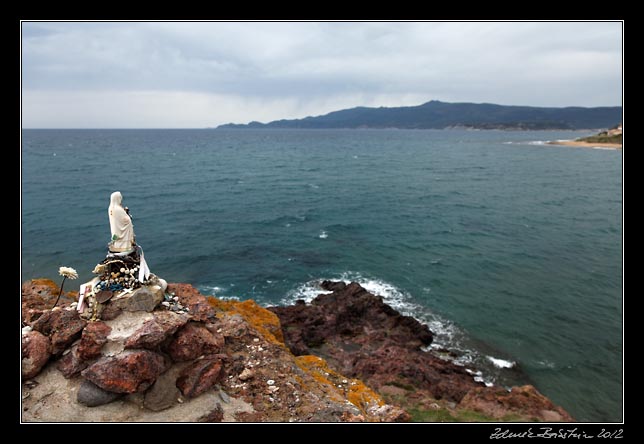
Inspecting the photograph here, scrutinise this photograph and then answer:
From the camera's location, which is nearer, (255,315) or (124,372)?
(124,372)

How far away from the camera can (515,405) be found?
1653cm

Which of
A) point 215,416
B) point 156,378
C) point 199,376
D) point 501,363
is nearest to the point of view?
point 215,416

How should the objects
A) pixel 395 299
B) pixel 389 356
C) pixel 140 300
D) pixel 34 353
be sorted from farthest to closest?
1. pixel 395 299
2. pixel 389 356
3. pixel 140 300
4. pixel 34 353

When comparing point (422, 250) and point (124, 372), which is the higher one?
point (422, 250)

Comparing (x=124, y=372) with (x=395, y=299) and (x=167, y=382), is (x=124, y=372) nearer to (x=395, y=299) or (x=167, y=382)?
(x=167, y=382)

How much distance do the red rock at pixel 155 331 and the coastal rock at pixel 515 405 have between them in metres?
13.8

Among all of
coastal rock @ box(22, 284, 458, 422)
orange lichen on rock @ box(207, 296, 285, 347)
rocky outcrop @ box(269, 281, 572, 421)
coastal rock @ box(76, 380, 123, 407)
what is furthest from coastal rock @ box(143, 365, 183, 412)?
rocky outcrop @ box(269, 281, 572, 421)

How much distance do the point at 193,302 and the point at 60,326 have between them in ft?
13.6

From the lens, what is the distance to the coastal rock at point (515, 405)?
15.9 metres

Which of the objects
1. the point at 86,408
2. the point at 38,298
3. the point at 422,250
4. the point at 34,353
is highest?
the point at 38,298

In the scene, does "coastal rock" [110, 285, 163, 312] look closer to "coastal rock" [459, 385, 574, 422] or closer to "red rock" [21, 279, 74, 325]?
"red rock" [21, 279, 74, 325]

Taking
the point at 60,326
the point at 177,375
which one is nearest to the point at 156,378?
the point at 177,375

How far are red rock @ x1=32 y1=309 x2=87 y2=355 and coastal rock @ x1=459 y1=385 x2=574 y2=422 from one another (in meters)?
16.4

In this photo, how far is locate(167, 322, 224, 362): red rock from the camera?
11188 millimetres
